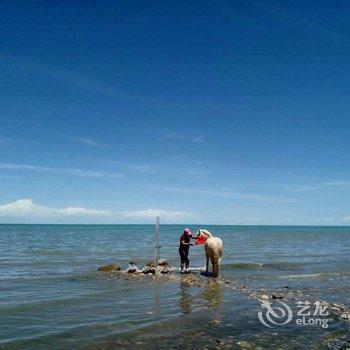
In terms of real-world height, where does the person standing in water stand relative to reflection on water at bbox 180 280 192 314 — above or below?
above

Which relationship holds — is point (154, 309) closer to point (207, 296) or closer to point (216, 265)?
point (207, 296)

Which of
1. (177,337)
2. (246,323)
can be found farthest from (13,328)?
(246,323)

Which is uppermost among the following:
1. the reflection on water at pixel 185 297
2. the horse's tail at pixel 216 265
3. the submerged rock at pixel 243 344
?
the horse's tail at pixel 216 265

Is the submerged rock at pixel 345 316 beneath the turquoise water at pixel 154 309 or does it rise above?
above

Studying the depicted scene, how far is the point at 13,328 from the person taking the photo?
12789 mm

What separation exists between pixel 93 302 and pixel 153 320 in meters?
4.25

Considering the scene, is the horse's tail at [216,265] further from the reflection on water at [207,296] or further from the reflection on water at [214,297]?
the reflection on water at [214,297]

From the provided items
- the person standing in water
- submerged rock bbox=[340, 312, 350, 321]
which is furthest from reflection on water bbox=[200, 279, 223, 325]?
submerged rock bbox=[340, 312, 350, 321]

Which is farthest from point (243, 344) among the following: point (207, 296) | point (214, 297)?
point (207, 296)

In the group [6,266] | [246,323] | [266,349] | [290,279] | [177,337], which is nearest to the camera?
[266,349]

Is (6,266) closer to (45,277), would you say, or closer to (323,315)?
(45,277)

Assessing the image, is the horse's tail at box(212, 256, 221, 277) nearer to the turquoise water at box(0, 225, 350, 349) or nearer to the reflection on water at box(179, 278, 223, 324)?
the turquoise water at box(0, 225, 350, 349)

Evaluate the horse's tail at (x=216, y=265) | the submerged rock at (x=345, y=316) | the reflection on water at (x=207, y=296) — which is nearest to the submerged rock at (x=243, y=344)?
the reflection on water at (x=207, y=296)

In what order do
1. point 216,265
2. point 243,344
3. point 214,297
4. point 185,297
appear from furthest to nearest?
point 216,265 → point 185,297 → point 214,297 → point 243,344
